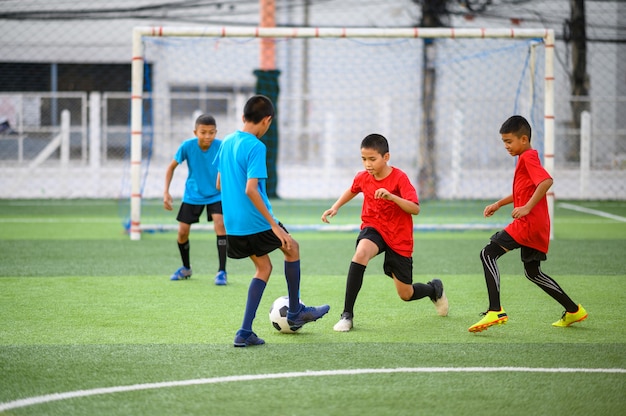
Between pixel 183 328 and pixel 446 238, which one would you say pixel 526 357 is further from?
pixel 446 238

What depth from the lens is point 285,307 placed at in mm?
5387

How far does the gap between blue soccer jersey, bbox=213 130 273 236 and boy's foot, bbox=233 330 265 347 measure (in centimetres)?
60

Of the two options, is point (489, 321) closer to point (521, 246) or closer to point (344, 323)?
point (521, 246)

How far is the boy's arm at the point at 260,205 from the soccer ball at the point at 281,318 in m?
0.59

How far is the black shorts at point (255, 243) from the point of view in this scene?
5.01 metres

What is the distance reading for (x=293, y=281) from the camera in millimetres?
5266

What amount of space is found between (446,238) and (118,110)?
11318mm

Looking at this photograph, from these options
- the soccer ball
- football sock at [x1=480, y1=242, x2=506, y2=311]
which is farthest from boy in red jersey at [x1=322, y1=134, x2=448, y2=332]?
football sock at [x1=480, y1=242, x2=506, y2=311]

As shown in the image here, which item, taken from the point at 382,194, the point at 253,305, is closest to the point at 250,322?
the point at 253,305

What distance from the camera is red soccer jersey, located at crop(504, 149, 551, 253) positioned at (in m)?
5.43

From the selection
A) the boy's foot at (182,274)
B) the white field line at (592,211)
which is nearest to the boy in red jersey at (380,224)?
the boy's foot at (182,274)

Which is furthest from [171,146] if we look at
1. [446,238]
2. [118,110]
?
[446,238]

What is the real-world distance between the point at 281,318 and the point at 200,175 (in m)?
2.83

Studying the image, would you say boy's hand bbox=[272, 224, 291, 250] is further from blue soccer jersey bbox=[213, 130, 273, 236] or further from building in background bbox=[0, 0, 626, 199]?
building in background bbox=[0, 0, 626, 199]
